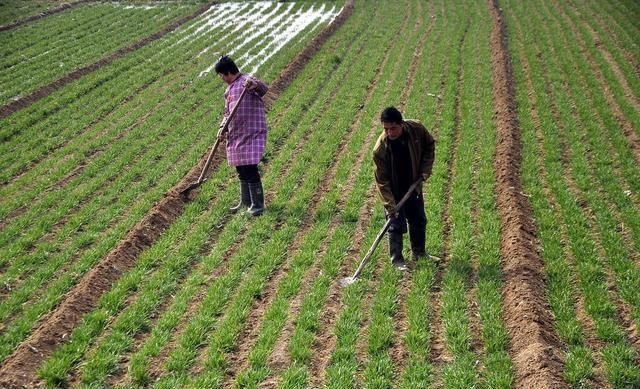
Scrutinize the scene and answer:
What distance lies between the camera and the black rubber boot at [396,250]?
23.7 feet

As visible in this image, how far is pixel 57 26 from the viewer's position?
2450 cm

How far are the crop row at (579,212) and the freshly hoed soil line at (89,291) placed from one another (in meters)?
5.18

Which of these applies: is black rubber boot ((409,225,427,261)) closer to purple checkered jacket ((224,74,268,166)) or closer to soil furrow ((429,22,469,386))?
soil furrow ((429,22,469,386))

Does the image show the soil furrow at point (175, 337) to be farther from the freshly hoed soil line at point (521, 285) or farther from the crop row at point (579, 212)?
the crop row at point (579, 212)

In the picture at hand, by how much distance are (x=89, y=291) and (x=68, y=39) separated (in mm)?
18379

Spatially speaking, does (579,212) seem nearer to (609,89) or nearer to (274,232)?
(274,232)

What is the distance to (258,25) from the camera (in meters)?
25.5

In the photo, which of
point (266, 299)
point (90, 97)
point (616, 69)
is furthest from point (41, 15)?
point (266, 299)

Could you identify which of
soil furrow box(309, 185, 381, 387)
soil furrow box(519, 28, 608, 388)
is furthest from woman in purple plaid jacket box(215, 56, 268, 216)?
soil furrow box(519, 28, 608, 388)

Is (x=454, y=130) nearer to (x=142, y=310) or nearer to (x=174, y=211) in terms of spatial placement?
(x=174, y=211)

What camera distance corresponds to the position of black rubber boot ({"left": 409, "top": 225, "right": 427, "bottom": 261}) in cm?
729

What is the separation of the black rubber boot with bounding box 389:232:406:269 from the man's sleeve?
44cm

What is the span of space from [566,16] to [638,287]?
19913mm

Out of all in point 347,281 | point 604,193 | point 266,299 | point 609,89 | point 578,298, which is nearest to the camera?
point 578,298
